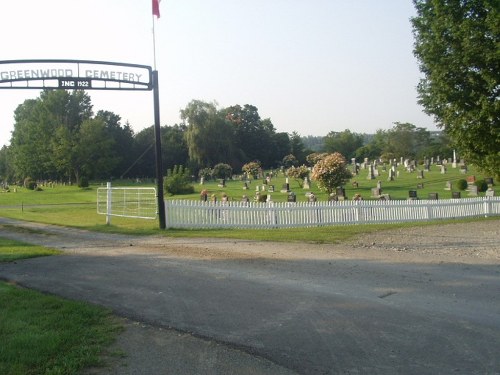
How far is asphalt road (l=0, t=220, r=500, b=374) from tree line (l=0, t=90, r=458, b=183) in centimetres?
6245

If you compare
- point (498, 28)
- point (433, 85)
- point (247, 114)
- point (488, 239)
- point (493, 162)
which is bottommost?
point (488, 239)

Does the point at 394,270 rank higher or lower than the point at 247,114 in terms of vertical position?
lower

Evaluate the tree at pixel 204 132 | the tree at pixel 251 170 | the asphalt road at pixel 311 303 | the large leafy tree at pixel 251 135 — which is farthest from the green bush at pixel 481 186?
the large leafy tree at pixel 251 135

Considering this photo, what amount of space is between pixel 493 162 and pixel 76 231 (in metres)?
19.9

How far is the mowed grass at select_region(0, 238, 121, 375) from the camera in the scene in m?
4.86

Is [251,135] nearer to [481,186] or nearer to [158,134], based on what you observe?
[481,186]

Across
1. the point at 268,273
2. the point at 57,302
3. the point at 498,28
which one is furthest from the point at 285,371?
the point at 498,28

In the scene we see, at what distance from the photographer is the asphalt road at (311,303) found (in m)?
5.05

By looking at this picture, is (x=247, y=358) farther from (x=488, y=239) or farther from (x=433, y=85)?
(x=433, y=85)

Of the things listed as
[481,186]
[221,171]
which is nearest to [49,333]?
[481,186]

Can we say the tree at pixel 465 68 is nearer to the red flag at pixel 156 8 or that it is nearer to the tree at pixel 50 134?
the red flag at pixel 156 8

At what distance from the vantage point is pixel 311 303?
7.00 m

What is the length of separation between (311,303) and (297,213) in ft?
40.1

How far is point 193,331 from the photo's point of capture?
588 cm
